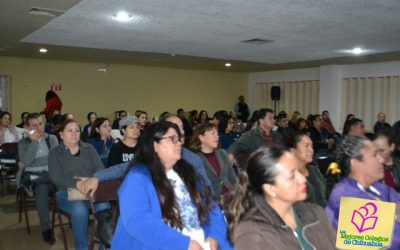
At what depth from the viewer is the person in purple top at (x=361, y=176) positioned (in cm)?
221

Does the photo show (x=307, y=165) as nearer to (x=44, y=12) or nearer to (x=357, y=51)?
(x=44, y=12)

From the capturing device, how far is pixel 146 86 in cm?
1248

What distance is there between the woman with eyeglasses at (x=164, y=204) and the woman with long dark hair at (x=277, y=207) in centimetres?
41

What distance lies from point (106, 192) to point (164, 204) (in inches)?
31.5

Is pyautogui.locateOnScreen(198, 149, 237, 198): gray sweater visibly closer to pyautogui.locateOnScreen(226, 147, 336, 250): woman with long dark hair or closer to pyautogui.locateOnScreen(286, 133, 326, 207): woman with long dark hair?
pyautogui.locateOnScreen(286, 133, 326, 207): woman with long dark hair

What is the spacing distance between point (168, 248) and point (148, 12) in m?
3.50

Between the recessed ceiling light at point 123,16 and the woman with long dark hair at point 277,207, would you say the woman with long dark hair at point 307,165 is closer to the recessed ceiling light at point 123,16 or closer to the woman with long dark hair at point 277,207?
the woman with long dark hair at point 277,207

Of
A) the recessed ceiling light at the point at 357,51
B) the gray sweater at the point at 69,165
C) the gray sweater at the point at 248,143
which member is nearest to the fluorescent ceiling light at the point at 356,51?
the recessed ceiling light at the point at 357,51

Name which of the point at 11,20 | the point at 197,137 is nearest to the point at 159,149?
the point at 197,137

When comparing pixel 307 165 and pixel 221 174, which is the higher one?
pixel 307 165

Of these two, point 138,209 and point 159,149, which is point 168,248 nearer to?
point 138,209

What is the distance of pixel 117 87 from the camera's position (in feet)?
39.4

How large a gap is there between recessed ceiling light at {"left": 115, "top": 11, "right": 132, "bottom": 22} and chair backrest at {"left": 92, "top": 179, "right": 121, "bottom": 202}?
2744 millimetres

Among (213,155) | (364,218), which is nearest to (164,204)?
(364,218)
